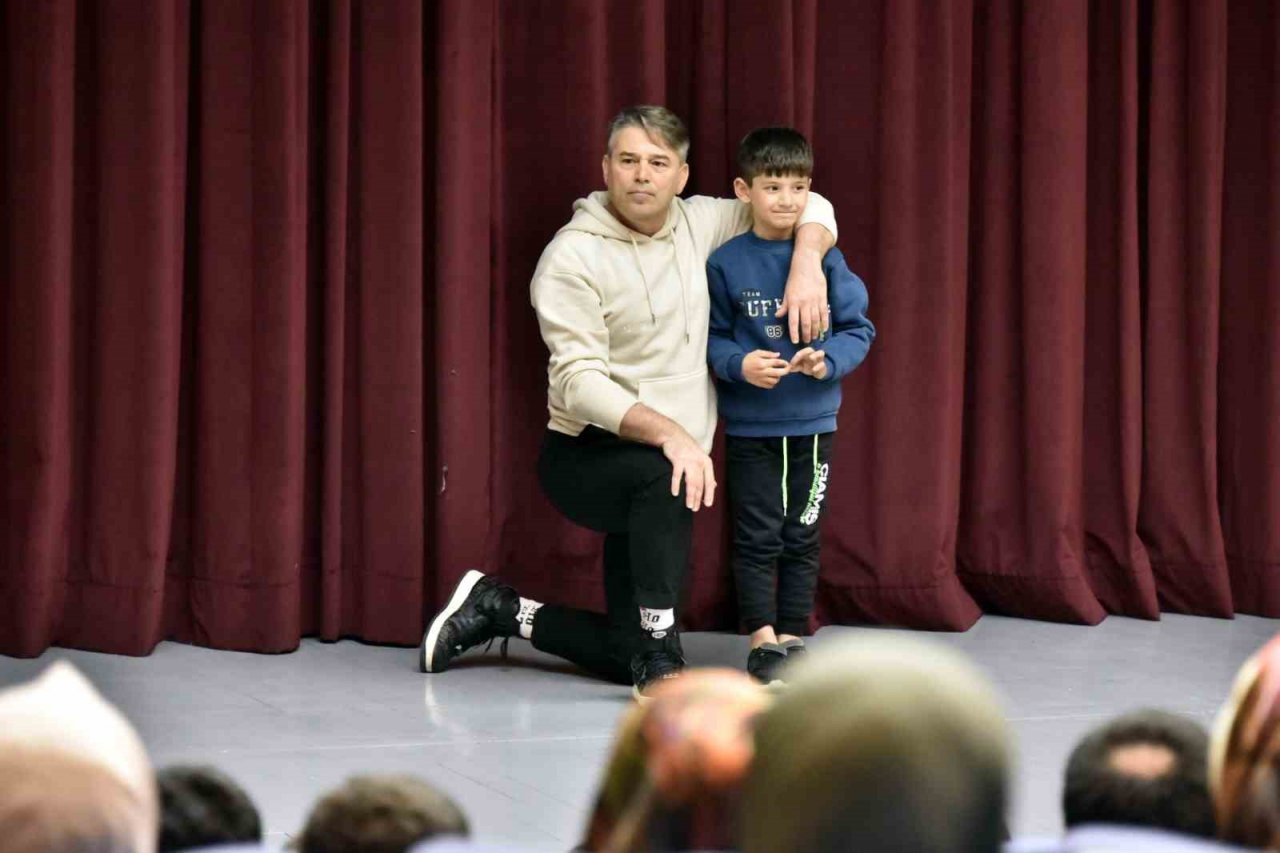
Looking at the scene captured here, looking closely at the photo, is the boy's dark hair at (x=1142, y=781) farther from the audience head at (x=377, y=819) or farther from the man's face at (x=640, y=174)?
the man's face at (x=640, y=174)

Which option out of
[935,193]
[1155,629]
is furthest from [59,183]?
[1155,629]

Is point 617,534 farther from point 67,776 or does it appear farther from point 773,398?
Result: point 67,776

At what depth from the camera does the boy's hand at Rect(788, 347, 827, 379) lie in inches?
125

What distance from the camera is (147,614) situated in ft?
10.5

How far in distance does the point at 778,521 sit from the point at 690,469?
38 centimetres

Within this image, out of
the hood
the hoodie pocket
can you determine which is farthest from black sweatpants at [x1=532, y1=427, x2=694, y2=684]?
the hood

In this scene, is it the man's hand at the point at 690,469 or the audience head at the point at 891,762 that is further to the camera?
the man's hand at the point at 690,469

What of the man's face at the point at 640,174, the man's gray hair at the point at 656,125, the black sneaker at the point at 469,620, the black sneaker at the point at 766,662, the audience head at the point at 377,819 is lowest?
the black sneaker at the point at 766,662

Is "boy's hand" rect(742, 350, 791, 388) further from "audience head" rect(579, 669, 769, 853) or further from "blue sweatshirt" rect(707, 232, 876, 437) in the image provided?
"audience head" rect(579, 669, 769, 853)

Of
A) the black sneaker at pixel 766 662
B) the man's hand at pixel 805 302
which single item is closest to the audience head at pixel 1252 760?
the black sneaker at pixel 766 662

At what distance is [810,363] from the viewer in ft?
10.5

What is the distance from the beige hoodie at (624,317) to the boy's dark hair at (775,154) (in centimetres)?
11

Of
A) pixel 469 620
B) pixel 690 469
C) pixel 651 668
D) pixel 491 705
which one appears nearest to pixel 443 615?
pixel 469 620

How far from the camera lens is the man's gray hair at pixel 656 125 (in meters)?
3.17
